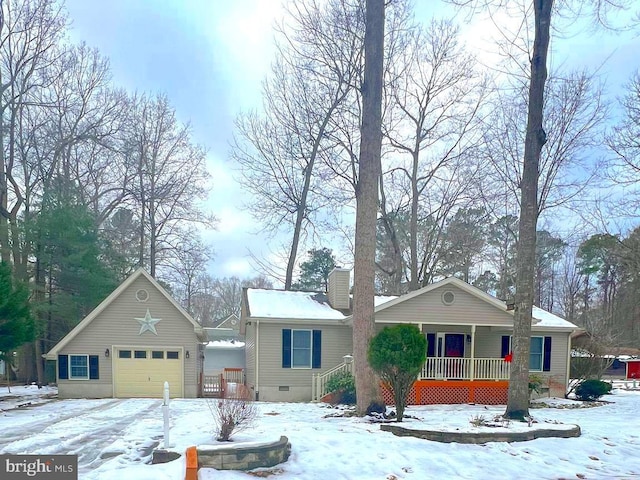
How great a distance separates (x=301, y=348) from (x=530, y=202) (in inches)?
356

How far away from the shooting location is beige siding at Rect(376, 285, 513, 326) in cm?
1516

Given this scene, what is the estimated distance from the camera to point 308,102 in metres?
20.2

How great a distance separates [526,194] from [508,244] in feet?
64.9

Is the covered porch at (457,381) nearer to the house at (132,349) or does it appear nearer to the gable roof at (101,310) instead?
the house at (132,349)

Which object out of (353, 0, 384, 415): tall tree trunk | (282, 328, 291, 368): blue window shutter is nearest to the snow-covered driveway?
(353, 0, 384, 415): tall tree trunk

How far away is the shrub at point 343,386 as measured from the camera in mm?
13225

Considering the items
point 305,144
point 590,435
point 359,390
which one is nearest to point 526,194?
point 590,435

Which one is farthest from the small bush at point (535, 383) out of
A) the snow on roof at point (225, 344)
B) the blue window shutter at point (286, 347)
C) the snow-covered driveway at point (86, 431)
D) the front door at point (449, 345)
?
the snow on roof at point (225, 344)

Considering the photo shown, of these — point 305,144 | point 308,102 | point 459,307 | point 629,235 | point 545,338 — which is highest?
point 308,102

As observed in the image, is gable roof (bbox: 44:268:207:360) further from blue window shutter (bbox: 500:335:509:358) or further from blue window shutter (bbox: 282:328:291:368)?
blue window shutter (bbox: 500:335:509:358)

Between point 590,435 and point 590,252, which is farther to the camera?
point 590,252

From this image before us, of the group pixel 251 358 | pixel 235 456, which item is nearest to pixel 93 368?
pixel 251 358

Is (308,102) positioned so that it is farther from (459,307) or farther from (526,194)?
(526,194)

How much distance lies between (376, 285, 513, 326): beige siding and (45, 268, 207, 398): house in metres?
7.11
